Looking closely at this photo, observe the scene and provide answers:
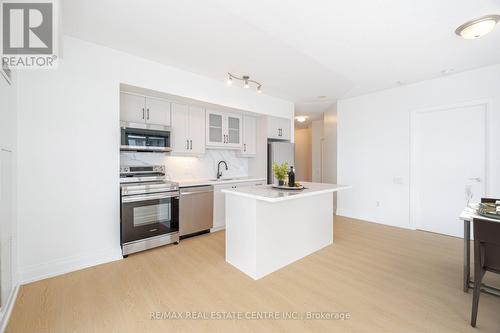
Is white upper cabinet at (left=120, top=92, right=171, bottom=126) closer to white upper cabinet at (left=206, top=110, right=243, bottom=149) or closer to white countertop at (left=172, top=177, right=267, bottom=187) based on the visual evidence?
white upper cabinet at (left=206, top=110, right=243, bottom=149)

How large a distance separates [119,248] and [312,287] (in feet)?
7.86

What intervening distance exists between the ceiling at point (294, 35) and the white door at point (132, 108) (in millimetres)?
599

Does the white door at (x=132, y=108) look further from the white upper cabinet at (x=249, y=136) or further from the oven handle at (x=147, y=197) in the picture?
the white upper cabinet at (x=249, y=136)

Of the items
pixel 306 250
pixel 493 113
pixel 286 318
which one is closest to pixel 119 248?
pixel 286 318

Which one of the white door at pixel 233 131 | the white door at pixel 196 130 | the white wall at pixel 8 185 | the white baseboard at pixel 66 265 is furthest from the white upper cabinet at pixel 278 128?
the white wall at pixel 8 185

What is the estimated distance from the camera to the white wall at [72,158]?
2287mm

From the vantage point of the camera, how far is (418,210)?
406 cm

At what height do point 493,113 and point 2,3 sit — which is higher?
point 2,3

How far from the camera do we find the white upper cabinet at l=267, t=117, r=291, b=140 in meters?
4.70

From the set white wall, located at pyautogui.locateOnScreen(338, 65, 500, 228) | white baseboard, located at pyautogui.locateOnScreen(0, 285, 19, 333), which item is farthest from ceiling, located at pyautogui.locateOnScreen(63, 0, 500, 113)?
white baseboard, located at pyautogui.locateOnScreen(0, 285, 19, 333)

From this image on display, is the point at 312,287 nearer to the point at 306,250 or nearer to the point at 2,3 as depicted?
the point at 306,250

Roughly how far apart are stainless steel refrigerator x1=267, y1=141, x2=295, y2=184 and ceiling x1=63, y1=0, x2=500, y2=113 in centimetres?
144

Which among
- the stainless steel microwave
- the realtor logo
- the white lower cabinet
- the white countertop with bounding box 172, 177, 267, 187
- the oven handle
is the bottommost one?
the white lower cabinet

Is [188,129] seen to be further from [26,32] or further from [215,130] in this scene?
[26,32]
